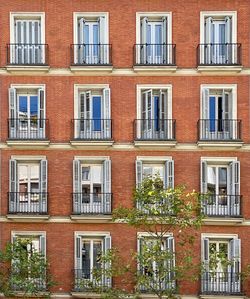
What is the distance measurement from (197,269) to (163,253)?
137 centimetres

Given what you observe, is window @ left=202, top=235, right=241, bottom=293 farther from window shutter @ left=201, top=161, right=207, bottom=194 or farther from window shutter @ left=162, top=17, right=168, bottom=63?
window shutter @ left=162, top=17, right=168, bottom=63

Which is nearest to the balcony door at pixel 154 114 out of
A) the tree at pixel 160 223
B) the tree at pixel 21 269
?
the tree at pixel 160 223

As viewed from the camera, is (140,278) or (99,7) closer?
(140,278)

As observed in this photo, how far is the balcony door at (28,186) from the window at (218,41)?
23.0ft

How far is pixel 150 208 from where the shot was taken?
14945mm

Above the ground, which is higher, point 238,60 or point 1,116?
point 238,60

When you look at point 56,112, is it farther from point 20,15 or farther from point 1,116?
point 20,15

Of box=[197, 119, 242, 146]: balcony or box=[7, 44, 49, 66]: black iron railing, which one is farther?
box=[7, 44, 49, 66]: black iron railing

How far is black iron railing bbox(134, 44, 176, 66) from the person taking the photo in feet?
58.3

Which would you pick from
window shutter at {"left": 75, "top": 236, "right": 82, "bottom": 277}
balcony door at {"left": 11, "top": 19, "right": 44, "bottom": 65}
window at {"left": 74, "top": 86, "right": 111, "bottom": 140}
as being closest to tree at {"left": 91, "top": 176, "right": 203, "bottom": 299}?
window shutter at {"left": 75, "top": 236, "right": 82, "bottom": 277}

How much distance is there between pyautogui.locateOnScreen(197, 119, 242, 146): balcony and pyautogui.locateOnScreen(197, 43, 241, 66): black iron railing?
201 centimetres

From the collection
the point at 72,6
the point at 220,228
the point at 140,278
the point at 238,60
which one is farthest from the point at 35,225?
the point at 238,60

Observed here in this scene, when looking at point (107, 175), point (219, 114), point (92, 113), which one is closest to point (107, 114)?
point (92, 113)

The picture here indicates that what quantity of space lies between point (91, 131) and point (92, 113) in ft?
2.13
